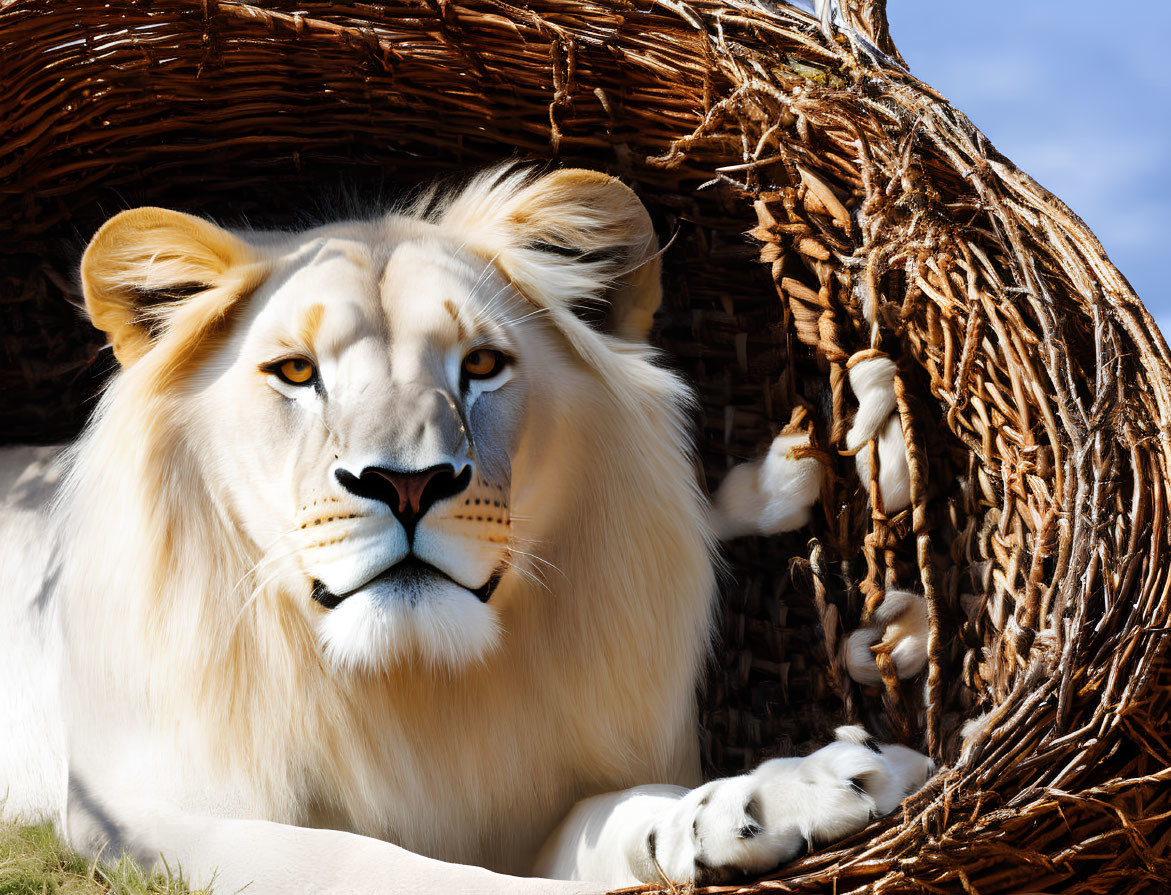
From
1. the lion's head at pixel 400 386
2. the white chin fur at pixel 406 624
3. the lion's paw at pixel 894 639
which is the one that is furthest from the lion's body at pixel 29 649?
the lion's paw at pixel 894 639

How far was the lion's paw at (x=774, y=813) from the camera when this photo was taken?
1073 mm

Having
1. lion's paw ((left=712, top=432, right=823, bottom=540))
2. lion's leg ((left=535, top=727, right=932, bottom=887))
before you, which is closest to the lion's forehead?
lion's paw ((left=712, top=432, right=823, bottom=540))

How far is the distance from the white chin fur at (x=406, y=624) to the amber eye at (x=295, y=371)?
282 millimetres

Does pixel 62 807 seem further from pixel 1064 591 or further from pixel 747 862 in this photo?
pixel 1064 591

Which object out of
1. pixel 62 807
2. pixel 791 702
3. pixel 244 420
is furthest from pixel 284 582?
pixel 791 702

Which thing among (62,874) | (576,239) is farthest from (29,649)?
(576,239)

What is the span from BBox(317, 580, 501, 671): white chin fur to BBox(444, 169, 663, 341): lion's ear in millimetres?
450

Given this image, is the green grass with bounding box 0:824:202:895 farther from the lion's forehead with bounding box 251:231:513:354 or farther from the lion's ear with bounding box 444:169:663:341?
the lion's ear with bounding box 444:169:663:341

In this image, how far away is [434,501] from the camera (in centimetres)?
120

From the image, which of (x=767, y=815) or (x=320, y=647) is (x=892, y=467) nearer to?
(x=767, y=815)

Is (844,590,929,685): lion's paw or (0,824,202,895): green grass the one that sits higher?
(844,590,929,685): lion's paw

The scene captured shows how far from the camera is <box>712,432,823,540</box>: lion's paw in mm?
1593

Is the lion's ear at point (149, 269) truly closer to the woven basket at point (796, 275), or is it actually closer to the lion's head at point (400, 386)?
the lion's head at point (400, 386)

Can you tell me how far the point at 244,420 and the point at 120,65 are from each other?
67 centimetres
